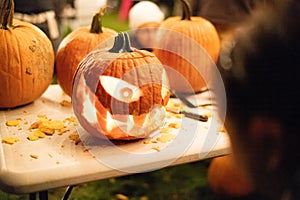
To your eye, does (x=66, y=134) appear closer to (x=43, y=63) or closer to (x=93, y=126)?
(x=93, y=126)

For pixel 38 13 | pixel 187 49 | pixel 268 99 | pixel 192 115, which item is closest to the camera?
pixel 268 99

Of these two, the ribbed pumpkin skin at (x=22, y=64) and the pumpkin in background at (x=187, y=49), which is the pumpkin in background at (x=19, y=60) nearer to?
the ribbed pumpkin skin at (x=22, y=64)

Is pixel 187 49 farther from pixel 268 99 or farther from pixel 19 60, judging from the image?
pixel 268 99

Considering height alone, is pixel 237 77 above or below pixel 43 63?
above

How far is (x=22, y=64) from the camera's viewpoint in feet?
3.95

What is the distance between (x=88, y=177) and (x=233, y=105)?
0.48 meters

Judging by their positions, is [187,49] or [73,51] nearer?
[73,51]

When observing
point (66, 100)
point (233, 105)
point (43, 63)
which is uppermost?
point (233, 105)

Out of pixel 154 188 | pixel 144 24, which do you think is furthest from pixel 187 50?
pixel 154 188

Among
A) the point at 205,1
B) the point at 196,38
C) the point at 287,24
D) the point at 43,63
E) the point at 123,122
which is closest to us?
the point at 287,24

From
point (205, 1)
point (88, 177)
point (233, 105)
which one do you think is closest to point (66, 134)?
point (88, 177)

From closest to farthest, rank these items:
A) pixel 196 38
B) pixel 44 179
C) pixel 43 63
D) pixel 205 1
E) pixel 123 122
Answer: pixel 44 179 < pixel 123 122 < pixel 43 63 < pixel 196 38 < pixel 205 1

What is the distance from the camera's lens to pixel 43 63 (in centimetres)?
125

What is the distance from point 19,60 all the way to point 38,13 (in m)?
0.98
